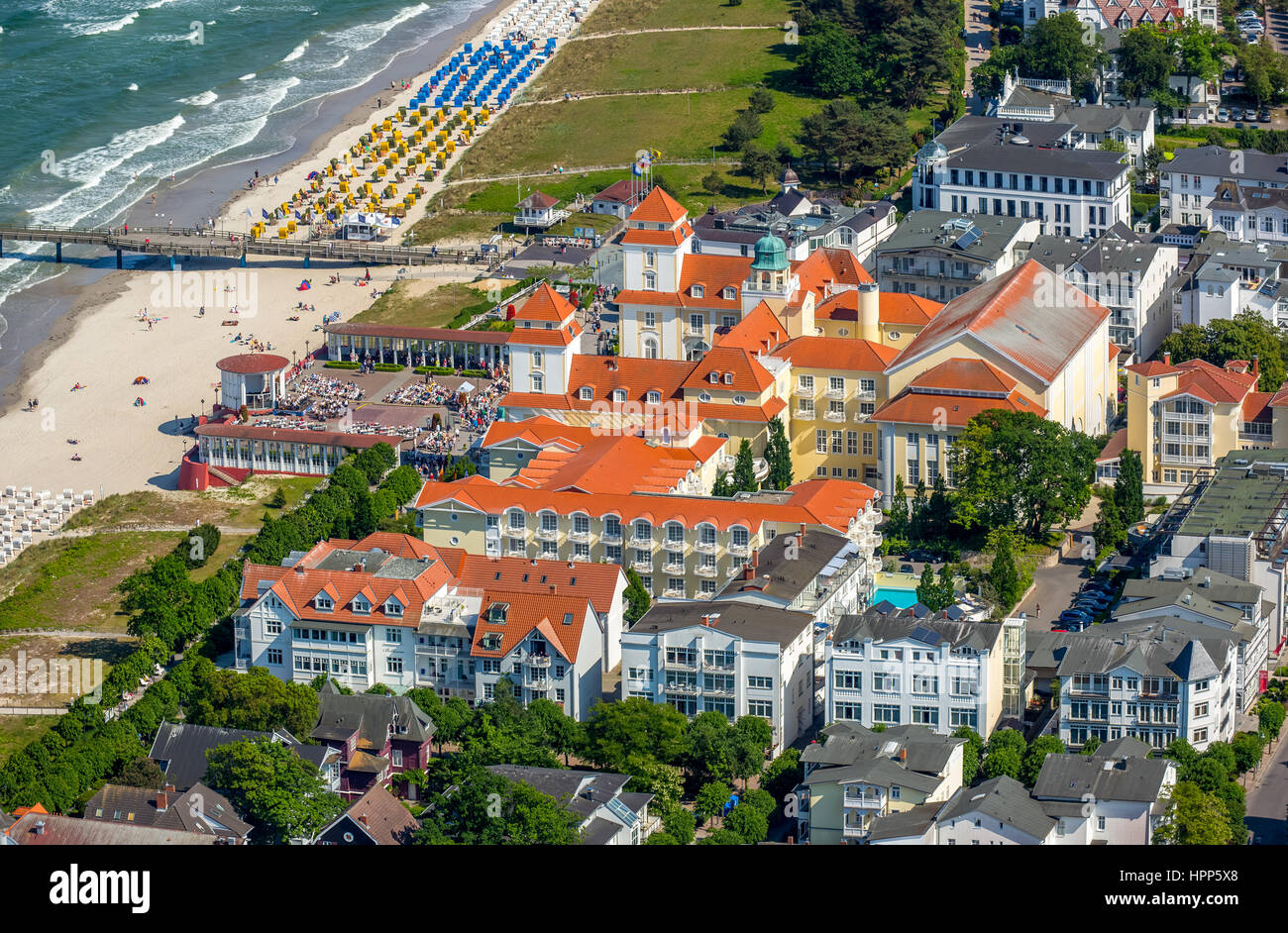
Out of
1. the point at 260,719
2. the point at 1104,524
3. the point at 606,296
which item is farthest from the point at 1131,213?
the point at 260,719

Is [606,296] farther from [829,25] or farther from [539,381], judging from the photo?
Answer: [829,25]

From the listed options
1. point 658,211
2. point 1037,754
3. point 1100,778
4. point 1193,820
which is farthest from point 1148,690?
point 658,211

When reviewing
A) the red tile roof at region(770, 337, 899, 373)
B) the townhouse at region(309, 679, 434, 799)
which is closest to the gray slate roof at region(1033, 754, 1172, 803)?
the townhouse at region(309, 679, 434, 799)

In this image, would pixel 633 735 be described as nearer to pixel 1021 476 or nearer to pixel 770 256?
pixel 1021 476

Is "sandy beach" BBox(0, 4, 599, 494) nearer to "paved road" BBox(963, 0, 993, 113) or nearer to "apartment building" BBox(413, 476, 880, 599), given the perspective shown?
"apartment building" BBox(413, 476, 880, 599)

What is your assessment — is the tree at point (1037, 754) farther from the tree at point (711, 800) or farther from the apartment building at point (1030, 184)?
the apartment building at point (1030, 184)
